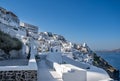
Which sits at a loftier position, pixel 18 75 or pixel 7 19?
pixel 7 19

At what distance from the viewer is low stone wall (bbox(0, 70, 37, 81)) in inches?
227

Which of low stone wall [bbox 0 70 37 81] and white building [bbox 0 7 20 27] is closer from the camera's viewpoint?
low stone wall [bbox 0 70 37 81]

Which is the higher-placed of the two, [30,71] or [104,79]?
[30,71]

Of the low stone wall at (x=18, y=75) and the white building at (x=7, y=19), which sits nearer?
the low stone wall at (x=18, y=75)

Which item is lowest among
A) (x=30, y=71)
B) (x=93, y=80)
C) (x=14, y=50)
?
(x=93, y=80)

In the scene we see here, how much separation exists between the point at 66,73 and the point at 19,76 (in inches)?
85.1

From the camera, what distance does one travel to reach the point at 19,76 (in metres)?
5.79

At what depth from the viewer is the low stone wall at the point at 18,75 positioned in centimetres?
576

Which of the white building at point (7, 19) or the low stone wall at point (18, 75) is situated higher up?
the white building at point (7, 19)

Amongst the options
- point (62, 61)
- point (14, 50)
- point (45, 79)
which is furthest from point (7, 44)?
point (45, 79)

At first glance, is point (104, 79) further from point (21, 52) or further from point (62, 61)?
point (21, 52)

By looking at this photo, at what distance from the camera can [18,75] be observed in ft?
19.0

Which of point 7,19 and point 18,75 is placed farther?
point 7,19

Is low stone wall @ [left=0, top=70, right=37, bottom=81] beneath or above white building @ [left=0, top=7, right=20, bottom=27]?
beneath
